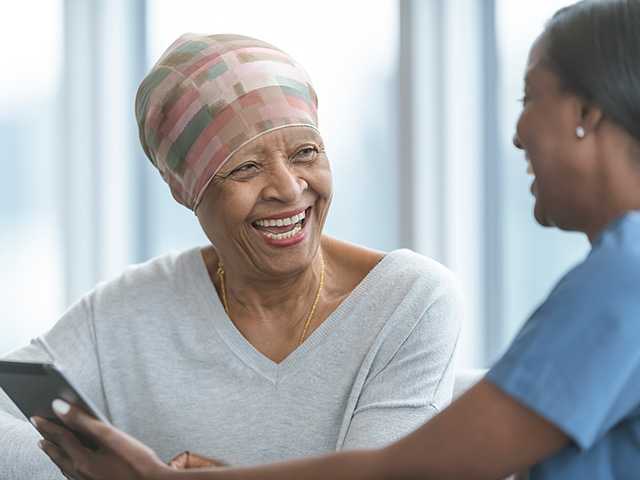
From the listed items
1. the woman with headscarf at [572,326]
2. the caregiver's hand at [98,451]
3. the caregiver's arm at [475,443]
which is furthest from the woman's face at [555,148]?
the caregiver's hand at [98,451]

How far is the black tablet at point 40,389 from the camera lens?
147 centimetres

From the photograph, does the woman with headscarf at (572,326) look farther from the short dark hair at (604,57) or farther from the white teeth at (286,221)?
the white teeth at (286,221)

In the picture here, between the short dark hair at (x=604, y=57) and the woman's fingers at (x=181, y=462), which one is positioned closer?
the short dark hair at (x=604, y=57)

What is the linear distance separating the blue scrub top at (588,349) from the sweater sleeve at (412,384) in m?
0.67

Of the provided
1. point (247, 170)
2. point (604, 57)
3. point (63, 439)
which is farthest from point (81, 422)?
point (604, 57)

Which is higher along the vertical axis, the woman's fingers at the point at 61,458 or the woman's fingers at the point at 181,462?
the woman's fingers at the point at 61,458

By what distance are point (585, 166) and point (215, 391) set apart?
3.35ft

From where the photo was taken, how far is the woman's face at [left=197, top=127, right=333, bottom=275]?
6.47 feet

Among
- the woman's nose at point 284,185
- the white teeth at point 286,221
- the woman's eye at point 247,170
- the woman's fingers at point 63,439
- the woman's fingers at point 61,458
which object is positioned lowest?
the woman's fingers at point 61,458

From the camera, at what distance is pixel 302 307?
212 cm

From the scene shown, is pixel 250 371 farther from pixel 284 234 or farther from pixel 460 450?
pixel 460 450

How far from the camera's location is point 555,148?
124cm

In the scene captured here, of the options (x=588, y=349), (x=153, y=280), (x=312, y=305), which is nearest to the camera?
(x=588, y=349)

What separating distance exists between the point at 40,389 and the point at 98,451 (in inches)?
5.7
